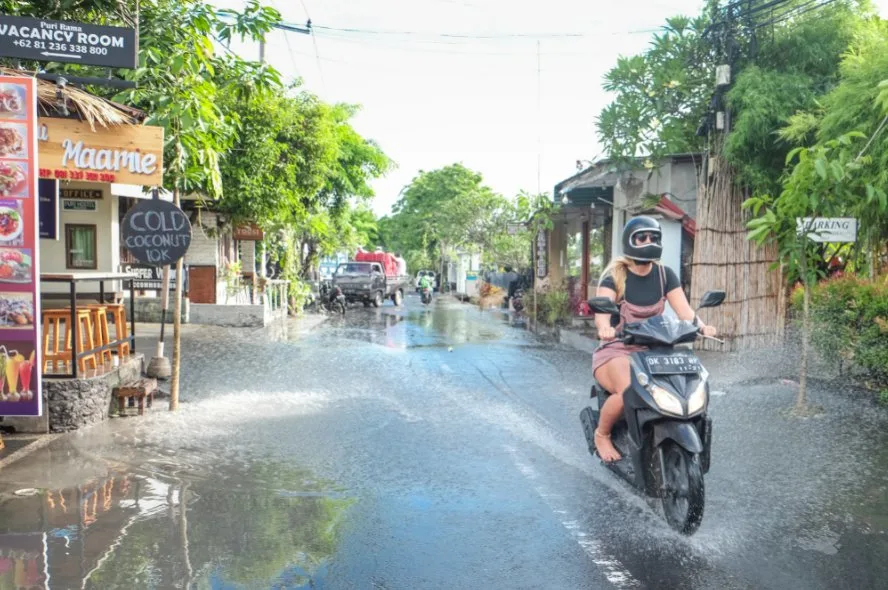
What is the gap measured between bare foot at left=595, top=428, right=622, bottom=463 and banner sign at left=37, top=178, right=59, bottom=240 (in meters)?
7.33

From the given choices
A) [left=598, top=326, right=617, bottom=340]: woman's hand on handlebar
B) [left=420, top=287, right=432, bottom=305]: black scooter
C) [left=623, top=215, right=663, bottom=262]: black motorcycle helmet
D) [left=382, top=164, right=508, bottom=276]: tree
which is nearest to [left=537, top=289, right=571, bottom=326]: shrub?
[left=420, top=287, right=432, bottom=305]: black scooter

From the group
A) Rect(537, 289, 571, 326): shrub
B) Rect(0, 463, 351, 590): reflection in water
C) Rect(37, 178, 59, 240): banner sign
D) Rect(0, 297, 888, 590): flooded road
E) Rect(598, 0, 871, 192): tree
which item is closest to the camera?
Rect(0, 463, 351, 590): reflection in water

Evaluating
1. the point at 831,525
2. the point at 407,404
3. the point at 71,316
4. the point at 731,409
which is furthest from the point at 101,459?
the point at 731,409

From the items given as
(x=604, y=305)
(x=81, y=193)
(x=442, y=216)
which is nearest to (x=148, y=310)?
(x=81, y=193)

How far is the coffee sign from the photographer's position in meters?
8.72

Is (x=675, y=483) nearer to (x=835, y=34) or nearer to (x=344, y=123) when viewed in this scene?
(x=835, y=34)

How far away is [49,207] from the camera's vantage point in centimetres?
967

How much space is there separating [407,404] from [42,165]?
4.82 meters

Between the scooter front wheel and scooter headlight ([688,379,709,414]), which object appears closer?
the scooter front wheel

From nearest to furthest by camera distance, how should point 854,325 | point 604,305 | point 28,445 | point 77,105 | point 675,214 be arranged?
point 604,305 < point 28,445 < point 77,105 < point 854,325 < point 675,214

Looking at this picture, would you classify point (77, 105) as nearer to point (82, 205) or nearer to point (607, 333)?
point (607, 333)

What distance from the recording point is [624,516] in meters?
5.31

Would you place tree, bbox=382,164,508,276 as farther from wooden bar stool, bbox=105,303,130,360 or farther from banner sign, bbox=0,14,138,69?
banner sign, bbox=0,14,138,69

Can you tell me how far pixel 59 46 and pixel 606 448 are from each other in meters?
6.11
